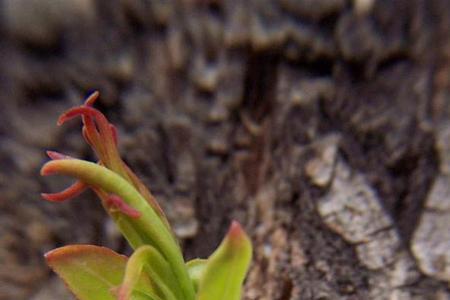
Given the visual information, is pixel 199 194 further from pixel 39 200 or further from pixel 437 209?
pixel 437 209

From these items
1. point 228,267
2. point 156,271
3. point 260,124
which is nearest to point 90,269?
point 156,271

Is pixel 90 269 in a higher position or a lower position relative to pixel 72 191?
lower

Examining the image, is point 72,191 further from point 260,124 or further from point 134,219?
point 260,124

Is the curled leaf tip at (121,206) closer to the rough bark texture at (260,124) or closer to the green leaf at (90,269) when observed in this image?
the green leaf at (90,269)

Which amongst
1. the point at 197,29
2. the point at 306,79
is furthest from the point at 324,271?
the point at 197,29

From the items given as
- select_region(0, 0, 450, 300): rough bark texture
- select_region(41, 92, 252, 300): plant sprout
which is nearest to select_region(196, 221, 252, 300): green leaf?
select_region(41, 92, 252, 300): plant sprout

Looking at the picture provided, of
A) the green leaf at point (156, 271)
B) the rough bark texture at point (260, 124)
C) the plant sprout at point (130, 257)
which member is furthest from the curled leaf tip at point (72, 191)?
the rough bark texture at point (260, 124)
